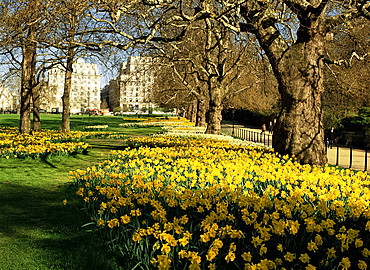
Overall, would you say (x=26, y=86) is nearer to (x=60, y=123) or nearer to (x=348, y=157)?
(x=348, y=157)

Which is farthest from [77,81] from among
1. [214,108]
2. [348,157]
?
[348,157]

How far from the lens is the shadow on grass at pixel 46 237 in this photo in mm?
3656

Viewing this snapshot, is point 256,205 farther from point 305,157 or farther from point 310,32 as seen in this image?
point 310,32

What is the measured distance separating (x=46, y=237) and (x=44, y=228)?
1.33 feet

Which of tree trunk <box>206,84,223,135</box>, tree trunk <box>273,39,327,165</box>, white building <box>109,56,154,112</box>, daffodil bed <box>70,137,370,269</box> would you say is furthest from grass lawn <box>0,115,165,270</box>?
tree trunk <box>206,84,223,135</box>

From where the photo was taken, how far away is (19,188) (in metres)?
7.26

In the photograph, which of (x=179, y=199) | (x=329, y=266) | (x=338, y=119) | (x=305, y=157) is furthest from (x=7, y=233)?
(x=338, y=119)

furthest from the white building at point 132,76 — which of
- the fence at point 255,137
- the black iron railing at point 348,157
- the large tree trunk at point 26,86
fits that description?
the fence at point 255,137

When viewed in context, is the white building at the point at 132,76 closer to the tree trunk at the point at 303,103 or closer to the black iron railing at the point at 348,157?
the black iron railing at the point at 348,157

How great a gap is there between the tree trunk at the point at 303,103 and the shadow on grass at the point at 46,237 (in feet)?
18.0

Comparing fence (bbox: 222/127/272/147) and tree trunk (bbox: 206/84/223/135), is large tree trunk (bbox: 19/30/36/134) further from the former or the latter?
fence (bbox: 222/127/272/147)

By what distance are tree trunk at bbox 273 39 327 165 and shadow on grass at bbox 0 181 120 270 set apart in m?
5.50

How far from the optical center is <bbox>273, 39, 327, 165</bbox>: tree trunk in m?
8.74

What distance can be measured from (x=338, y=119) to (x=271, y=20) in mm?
21682
